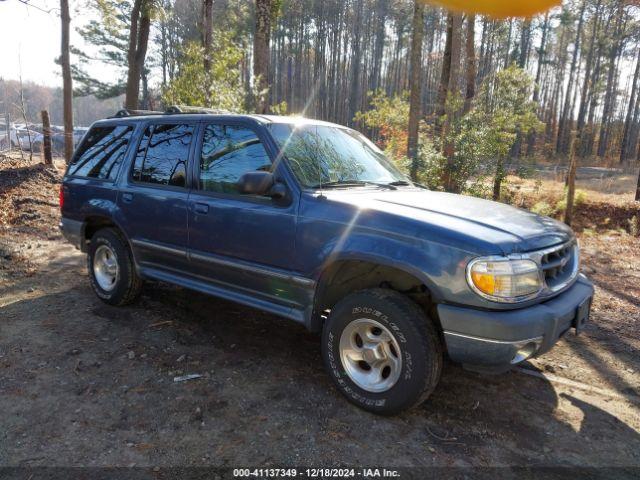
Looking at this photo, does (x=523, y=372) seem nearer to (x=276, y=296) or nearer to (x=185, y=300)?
(x=276, y=296)

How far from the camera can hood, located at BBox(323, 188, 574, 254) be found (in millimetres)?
2701

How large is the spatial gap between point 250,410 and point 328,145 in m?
2.14

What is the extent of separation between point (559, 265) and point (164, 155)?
3374 mm

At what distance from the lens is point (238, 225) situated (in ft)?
11.6

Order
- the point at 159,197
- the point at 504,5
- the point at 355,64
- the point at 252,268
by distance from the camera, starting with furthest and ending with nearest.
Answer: the point at 355,64, the point at 504,5, the point at 159,197, the point at 252,268

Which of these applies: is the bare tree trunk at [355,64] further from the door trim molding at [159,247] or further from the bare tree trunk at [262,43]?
the door trim molding at [159,247]

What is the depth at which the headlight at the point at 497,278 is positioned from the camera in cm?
257

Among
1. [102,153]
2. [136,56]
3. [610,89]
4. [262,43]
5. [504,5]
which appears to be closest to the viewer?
[102,153]

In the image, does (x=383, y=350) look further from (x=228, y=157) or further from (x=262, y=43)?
(x=262, y=43)

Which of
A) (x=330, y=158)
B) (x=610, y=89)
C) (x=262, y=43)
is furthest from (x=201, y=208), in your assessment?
(x=610, y=89)

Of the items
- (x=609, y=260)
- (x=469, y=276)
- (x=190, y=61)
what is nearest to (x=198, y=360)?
(x=469, y=276)

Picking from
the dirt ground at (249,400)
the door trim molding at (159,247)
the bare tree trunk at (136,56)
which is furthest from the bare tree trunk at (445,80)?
the door trim molding at (159,247)

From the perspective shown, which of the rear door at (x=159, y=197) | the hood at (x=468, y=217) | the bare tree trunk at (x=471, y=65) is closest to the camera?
the hood at (x=468, y=217)

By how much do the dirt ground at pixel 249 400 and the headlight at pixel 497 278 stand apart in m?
0.92
